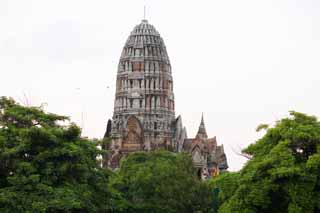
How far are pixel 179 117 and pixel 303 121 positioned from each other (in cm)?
4889

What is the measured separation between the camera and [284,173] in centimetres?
3825

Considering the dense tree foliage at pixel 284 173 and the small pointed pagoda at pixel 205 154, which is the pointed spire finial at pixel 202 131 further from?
the dense tree foliage at pixel 284 173

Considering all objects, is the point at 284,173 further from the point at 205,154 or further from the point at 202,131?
the point at 202,131

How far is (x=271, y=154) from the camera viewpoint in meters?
40.4

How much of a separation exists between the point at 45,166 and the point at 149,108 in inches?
1896

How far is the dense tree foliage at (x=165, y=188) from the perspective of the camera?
53.3 metres

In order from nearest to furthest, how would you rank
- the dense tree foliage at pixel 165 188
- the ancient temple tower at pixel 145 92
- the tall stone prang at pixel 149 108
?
1. the dense tree foliage at pixel 165 188
2. the tall stone prang at pixel 149 108
3. the ancient temple tower at pixel 145 92

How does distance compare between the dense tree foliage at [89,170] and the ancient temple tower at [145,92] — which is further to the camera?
the ancient temple tower at [145,92]

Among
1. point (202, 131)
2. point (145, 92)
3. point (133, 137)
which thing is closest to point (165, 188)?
point (133, 137)

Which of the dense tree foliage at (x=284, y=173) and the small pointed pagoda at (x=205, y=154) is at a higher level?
the small pointed pagoda at (x=205, y=154)

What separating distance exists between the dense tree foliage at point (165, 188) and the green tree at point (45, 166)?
7.66 metres

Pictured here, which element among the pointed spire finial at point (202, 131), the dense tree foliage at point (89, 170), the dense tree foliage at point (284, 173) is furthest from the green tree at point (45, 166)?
the pointed spire finial at point (202, 131)

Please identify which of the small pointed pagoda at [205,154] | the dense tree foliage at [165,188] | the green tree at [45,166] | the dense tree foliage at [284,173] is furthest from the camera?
the small pointed pagoda at [205,154]

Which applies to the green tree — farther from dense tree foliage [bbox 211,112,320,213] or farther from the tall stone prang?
the tall stone prang
